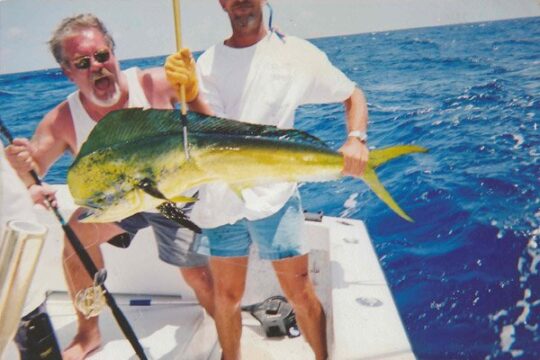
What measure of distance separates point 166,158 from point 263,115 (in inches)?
19.2

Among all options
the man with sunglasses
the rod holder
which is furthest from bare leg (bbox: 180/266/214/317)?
the rod holder

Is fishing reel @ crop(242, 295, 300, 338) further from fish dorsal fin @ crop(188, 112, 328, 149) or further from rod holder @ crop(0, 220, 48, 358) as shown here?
rod holder @ crop(0, 220, 48, 358)

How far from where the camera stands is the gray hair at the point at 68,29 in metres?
1.37

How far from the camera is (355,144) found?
1.32 m

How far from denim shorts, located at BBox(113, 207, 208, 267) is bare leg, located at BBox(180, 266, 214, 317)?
0.04m

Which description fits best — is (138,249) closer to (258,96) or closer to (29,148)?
(29,148)

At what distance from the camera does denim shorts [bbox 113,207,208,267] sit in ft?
6.00

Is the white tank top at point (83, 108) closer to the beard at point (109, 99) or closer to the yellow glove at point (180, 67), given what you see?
the beard at point (109, 99)

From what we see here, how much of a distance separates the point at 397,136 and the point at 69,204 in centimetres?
553

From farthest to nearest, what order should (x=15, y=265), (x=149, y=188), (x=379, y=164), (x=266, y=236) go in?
(x=266, y=236) < (x=379, y=164) < (x=149, y=188) < (x=15, y=265)

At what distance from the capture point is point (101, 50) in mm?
1359

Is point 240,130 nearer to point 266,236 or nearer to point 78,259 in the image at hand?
point 266,236

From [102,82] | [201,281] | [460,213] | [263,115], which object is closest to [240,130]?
[263,115]

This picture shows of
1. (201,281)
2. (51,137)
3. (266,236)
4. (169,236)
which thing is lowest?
(201,281)
